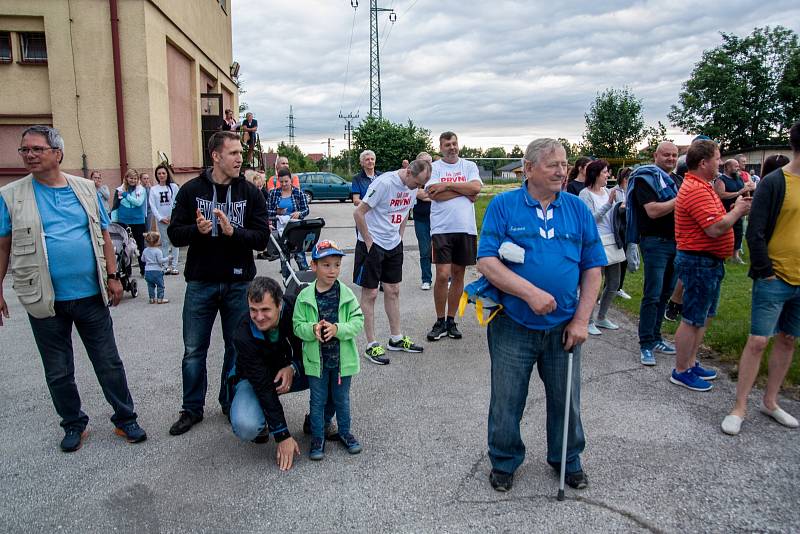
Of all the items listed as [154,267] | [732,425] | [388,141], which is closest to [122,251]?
[154,267]

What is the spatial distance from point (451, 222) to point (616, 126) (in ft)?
142

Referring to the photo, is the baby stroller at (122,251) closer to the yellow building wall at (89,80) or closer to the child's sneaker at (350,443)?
the child's sneaker at (350,443)

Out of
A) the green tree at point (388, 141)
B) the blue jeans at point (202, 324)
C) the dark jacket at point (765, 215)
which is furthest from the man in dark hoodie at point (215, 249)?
the green tree at point (388, 141)

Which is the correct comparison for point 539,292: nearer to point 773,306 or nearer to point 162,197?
point 773,306

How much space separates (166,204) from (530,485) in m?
8.93

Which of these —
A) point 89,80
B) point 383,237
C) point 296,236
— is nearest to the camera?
point 383,237

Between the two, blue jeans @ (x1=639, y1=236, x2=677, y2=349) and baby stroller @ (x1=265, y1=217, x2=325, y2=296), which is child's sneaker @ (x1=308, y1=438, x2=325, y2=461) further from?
baby stroller @ (x1=265, y1=217, x2=325, y2=296)

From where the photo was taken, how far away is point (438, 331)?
6.19 meters

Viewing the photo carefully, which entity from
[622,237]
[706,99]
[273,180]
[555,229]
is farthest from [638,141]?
[555,229]

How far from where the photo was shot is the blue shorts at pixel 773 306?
3.74 metres

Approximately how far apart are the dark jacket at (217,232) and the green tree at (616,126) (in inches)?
1759

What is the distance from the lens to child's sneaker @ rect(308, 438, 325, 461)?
3566 mm

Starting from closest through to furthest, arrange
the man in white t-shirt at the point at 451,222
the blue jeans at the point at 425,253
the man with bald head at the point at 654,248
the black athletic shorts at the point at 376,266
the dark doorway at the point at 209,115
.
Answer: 1. the man with bald head at the point at 654,248
2. the black athletic shorts at the point at 376,266
3. the man in white t-shirt at the point at 451,222
4. the blue jeans at the point at 425,253
5. the dark doorway at the point at 209,115

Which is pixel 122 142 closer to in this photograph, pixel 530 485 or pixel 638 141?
pixel 530 485
